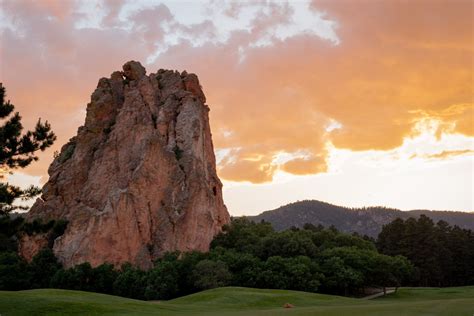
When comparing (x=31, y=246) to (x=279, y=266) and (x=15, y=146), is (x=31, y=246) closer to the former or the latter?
(x=279, y=266)

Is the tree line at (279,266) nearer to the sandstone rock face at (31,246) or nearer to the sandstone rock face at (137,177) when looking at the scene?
the sandstone rock face at (31,246)

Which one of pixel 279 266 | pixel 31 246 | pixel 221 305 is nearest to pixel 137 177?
pixel 31 246

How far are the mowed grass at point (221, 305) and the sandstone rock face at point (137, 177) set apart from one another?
179 ft

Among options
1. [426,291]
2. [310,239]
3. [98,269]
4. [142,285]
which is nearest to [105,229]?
[98,269]

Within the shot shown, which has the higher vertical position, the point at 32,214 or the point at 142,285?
the point at 32,214

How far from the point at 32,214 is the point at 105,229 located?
63.8 feet

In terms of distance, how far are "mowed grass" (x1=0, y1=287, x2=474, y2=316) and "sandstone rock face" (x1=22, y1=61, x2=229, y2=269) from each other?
5469cm

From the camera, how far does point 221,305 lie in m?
42.5

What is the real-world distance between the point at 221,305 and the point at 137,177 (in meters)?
65.7

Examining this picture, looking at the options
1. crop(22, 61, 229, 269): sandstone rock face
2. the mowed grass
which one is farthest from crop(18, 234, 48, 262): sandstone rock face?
the mowed grass

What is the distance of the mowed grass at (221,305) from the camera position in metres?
29.5

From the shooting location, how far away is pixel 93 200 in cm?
10719

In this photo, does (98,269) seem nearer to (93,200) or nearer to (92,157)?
(93,200)

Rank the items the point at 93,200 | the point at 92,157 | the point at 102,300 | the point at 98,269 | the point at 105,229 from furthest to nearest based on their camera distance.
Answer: the point at 92,157 < the point at 93,200 < the point at 105,229 < the point at 98,269 < the point at 102,300
